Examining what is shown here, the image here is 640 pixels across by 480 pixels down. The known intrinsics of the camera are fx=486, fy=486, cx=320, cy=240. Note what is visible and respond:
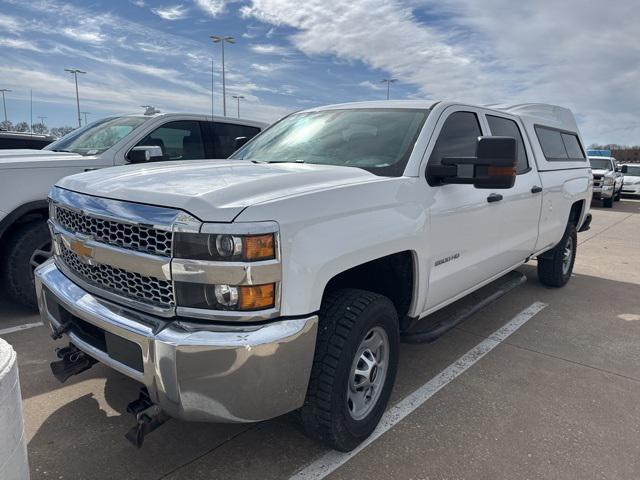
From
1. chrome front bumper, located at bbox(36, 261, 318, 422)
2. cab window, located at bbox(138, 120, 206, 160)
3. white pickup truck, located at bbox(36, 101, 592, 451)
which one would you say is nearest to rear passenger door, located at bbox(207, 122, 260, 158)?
cab window, located at bbox(138, 120, 206, 160)

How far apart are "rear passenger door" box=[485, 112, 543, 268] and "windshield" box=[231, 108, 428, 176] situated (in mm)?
1052

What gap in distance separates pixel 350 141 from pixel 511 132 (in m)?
1.87

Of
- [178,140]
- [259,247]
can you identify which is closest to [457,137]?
[259,247]

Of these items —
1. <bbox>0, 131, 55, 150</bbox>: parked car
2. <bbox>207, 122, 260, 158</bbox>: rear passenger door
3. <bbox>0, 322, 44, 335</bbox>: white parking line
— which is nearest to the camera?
<bbox>0, 322, 44, 335</bbox>: white parking line

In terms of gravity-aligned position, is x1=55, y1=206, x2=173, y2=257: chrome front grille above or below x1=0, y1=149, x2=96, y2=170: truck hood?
below

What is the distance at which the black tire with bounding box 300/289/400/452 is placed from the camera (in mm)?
2316

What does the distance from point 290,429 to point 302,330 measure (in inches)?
39.7

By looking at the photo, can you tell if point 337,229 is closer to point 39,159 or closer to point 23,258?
point 23,258

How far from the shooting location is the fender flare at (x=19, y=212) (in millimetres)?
4129

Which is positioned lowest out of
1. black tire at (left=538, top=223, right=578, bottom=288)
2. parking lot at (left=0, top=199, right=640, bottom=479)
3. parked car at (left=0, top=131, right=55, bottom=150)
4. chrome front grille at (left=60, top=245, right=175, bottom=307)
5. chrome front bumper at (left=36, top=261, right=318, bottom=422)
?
parking lot at (left=0, top=199, right=640, bottom=479)

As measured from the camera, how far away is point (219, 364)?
77.0 inches

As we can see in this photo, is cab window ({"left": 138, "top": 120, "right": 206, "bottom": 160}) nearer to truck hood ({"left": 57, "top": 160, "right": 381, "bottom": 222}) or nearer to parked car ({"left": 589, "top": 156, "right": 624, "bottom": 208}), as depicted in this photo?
truck hood ({"left": 57, "top": 160, "right": 381, "bottom": 222})

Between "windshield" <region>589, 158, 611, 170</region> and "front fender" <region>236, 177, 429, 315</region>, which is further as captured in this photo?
"windshield" <region>589, 158, 611, 170</region>

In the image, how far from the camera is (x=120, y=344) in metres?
2.18
